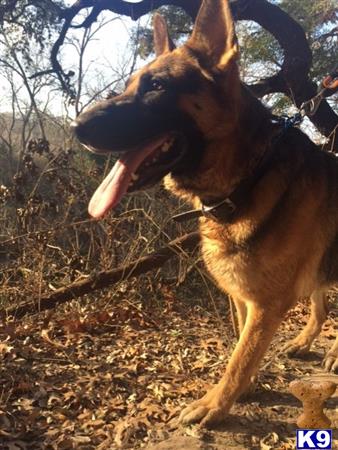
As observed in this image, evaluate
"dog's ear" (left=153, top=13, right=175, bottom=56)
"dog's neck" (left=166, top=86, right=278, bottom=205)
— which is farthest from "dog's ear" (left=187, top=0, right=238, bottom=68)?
"dog's ear" (left=153, top=13, right=175, bottom=56)

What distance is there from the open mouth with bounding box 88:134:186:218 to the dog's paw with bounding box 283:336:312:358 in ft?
6.32

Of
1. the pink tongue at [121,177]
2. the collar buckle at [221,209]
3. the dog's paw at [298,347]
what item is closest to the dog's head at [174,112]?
the pink tongue at [121,177]

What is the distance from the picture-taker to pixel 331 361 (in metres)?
3.54

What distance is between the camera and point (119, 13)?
8227 millimetres

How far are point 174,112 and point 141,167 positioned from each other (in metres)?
0.34

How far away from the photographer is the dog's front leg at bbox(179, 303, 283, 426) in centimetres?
274

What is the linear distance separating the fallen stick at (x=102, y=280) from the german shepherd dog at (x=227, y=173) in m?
1.56

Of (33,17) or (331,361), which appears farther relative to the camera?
(33,17)

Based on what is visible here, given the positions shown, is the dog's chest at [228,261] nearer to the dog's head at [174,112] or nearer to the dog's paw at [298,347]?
the dog's head at [174,112]

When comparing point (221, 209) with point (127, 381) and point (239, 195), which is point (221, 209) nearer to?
point (239, 195)

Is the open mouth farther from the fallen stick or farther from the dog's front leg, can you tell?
the fallen stick

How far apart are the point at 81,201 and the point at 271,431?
353 centimetres

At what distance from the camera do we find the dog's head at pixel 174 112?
259 cm

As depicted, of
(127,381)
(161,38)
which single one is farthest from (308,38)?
(127,381)
